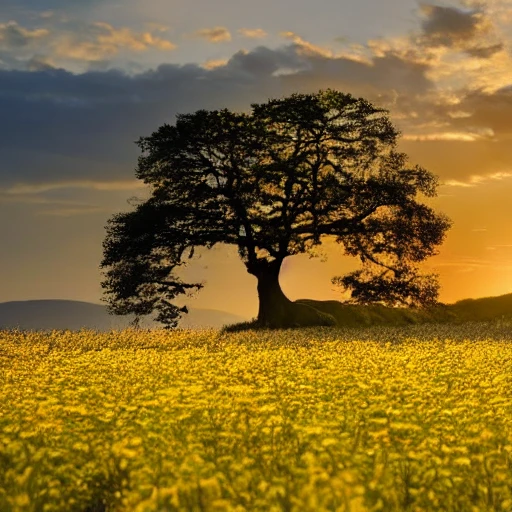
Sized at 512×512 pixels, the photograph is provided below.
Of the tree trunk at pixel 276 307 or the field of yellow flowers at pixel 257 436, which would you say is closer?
the field of yellow flowers at pixel 257 436

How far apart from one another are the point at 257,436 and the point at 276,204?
100 feet

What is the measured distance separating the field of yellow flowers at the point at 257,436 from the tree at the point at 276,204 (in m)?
19.4

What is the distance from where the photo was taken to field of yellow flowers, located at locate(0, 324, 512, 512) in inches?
371

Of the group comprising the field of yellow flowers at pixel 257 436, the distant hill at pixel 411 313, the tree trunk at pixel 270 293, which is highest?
the tree trunk at pixel 270 293

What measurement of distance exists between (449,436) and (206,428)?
3.98 meters

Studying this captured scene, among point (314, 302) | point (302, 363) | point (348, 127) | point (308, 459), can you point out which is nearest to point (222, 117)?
point (348, 127)

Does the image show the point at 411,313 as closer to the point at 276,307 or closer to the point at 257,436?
the point at 276,307

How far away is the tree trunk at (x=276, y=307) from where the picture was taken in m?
41.9

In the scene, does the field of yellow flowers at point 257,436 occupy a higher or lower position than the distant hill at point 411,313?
lower

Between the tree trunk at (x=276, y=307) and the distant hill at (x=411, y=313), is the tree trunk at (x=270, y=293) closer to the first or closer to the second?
the tree trunk at (x=276, y=307)

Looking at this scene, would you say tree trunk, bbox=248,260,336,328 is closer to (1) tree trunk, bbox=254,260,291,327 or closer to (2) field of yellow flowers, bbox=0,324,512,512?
(1) tree trunk, bbox=254,260,291,327

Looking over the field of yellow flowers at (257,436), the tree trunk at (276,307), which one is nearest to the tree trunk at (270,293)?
the tree trunk at (276,307)

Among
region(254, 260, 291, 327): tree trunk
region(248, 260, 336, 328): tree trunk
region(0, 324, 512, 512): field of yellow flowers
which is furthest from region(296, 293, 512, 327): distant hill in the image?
region(0, 324, 512, 512): field of yellow flowers

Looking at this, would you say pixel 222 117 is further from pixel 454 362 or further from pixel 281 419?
pixel 281 419
